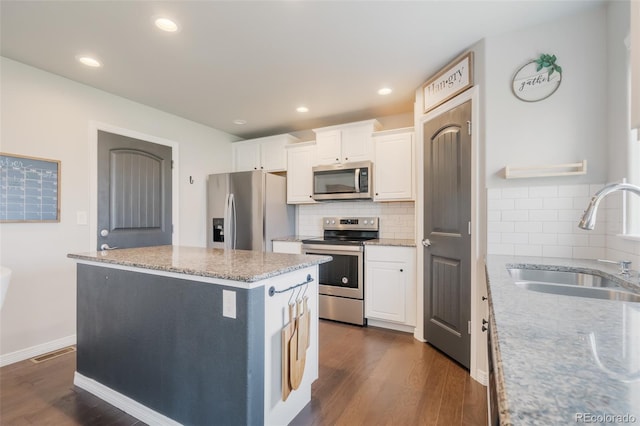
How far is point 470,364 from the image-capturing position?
2.18 m

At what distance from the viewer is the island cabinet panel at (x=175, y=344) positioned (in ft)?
4.54

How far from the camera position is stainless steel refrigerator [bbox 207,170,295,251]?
3623 mm

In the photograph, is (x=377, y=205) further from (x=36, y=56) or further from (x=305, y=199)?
(x=36, y=56)

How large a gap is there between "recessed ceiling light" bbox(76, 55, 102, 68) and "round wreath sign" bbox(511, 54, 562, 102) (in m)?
3.19

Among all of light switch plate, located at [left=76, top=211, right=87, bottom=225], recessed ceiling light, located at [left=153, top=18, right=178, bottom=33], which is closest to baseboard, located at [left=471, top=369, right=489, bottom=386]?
recessed ceiling light, located at [left=153, top=18, right=178, bottom=33]

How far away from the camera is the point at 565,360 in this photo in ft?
1.70

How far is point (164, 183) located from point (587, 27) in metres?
3.96

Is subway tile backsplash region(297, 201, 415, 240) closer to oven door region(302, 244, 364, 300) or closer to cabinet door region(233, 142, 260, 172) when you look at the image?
oven door region(302, 244, 364, 300)

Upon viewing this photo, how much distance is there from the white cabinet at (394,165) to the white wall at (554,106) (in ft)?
3.69

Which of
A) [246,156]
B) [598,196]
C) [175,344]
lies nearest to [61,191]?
[175,344]

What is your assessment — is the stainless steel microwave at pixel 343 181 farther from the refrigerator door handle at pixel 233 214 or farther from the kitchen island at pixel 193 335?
the kitchen island at pixel 193 335

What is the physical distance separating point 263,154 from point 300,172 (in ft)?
2.23

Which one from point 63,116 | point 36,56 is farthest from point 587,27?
point 63,116

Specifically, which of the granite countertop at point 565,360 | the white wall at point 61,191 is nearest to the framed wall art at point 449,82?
the granite countertop at point 565,360
